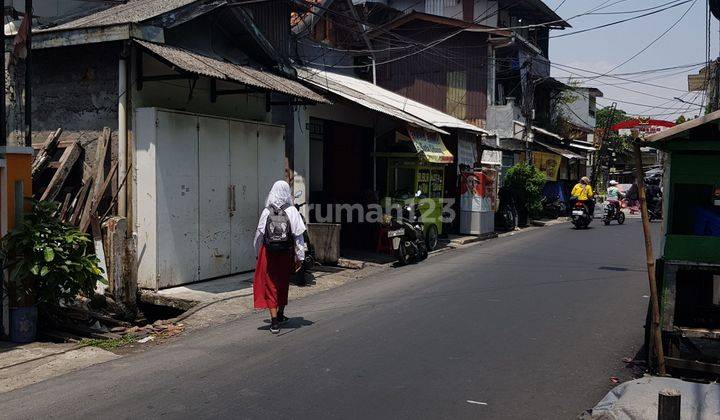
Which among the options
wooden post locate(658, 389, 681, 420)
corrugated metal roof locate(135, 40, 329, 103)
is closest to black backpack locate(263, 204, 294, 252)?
corrugated metal roof locate(135, 40, 329, 103)

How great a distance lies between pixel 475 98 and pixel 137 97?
2177 cm

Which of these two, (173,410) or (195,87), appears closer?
(173,410)

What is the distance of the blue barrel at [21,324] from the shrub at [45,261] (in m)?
0.10

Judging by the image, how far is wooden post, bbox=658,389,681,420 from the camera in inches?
136

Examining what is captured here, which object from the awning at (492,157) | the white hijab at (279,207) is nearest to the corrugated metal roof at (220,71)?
the white hijab at (279,207)

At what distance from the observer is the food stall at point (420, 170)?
52.2 ft

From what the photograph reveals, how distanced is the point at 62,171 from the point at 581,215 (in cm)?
1764

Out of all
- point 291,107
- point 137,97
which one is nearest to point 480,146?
point 291,107

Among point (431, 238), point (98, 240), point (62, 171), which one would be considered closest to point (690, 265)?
point (98, 240)

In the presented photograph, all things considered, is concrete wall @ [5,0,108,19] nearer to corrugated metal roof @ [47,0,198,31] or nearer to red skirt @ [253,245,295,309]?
corrugated metal roof @ [47,0,198,31]

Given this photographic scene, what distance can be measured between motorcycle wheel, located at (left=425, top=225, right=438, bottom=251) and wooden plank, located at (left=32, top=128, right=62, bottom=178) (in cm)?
923

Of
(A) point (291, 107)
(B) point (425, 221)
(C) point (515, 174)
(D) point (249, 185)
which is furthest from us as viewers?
(C) point (515, 174)

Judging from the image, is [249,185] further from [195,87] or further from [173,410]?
[173,410]

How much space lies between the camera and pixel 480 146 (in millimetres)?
21766
